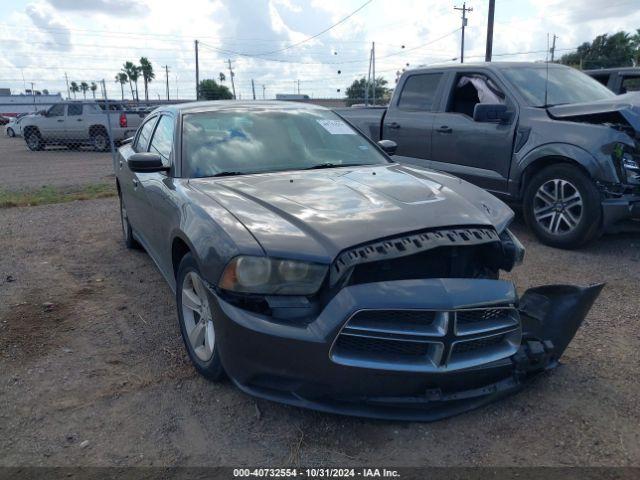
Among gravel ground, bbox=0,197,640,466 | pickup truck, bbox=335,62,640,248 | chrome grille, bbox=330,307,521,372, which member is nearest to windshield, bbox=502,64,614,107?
pickup truck, bbox=335,62,640,248

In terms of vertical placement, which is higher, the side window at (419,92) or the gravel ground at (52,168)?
the side window at (419,92)

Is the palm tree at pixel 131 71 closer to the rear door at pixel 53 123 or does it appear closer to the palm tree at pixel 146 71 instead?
the palm tree at pixel 146 71

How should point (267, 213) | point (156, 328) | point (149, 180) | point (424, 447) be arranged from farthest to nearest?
point (149, 180) → point (156, 328) → point (267, 213) → point (424, 447)

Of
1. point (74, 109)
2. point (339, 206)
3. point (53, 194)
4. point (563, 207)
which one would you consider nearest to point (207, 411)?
point (339, 206)

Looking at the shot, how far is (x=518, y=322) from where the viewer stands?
2.76 m

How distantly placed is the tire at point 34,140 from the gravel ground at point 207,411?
17485 mm

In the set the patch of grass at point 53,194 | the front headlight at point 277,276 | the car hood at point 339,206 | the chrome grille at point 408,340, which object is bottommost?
the patch of grass at point 53,194

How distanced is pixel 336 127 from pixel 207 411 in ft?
8.41

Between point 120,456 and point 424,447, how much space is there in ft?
4.70

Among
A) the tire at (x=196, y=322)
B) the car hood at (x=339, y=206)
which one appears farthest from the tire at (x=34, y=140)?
the tire at (x=196, y=322)

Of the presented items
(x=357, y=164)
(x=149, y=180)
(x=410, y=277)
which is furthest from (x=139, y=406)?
(x=357, y=164)

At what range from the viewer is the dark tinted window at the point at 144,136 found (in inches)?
205

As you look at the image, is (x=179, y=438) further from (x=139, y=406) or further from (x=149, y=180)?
(x=149, y=180)

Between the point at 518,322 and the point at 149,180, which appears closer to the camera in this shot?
the point at 518,322
